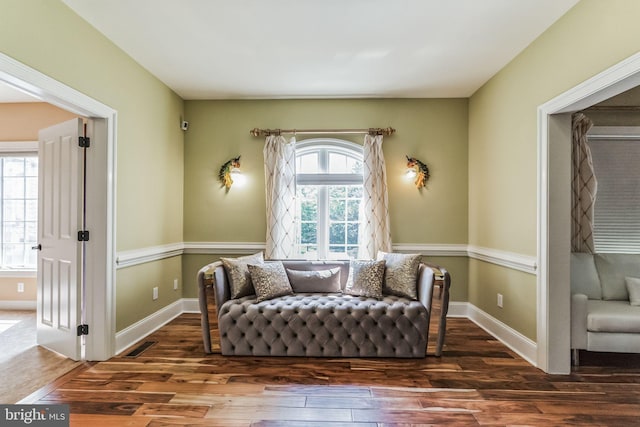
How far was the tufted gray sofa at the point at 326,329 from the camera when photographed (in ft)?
9.86

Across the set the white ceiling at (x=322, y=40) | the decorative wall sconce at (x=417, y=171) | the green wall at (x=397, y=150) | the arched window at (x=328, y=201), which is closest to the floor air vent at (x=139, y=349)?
the green wall at (x=397, y=150)

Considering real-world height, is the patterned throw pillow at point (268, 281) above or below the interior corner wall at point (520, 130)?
below

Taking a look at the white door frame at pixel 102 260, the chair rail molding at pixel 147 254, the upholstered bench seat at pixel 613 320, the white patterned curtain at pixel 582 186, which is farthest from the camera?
the white patterned curtain at pixel 582 186

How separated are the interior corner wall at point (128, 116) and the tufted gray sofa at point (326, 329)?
2.96ft

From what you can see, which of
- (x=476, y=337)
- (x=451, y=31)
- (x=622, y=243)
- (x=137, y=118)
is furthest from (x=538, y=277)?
(x=137, y=118)

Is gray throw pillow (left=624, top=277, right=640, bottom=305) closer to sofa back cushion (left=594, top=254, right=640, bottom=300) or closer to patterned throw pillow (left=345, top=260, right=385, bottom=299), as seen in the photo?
sofa back cushion (left=594, top=254, right=640, bottom=300)

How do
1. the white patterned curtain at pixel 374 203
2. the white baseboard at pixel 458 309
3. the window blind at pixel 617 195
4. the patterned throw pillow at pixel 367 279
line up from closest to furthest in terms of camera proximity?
the patterned throw pillow at pixel 367 279 < the window blind at pixel 617 195 < the white patterned curtain at pixel 374 203 < the white baseboard at pixel 458 309

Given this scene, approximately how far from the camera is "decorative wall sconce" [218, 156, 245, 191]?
4.28 meters

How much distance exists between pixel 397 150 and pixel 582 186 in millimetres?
1902

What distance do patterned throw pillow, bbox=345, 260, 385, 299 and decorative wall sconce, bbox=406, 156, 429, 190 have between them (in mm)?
1306

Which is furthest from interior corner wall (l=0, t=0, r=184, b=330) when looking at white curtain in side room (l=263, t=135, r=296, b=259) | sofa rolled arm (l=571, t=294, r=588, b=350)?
sofa rolled arm (l=571, t=294, r=588, b=350)

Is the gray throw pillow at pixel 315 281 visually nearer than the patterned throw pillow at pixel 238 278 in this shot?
No

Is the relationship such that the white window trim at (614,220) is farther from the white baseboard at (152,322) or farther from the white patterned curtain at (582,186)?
the white baseboard at (152,322)

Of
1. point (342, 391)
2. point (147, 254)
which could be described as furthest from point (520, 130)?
point (147, 254)
